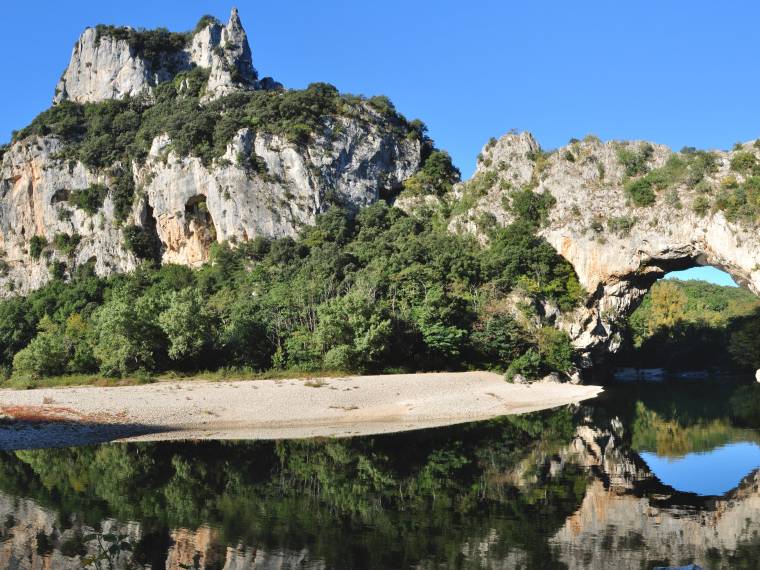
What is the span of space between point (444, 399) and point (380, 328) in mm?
7404

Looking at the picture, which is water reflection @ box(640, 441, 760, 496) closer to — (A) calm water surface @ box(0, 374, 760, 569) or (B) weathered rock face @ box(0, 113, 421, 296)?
(A) calm water surface @ box(0, 374, 760, 569)

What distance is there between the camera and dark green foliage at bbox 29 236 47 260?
75.3m

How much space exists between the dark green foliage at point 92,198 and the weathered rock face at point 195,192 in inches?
32.0

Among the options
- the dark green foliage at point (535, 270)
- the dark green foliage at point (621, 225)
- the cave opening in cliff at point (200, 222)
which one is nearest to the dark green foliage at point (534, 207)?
the dark green foliage at point (535, 270)

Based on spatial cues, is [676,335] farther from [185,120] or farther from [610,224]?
[185,120]

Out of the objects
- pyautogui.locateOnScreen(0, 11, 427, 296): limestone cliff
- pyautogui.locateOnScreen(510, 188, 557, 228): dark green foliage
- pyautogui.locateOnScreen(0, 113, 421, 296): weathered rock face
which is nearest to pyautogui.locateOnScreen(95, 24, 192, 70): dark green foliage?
pyautogui.locateOnScreen(0, 11, 427, 296): limestone cliff

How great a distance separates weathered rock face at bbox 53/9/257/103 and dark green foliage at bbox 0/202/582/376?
106 feet

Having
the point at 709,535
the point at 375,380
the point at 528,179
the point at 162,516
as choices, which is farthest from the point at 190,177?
the point at 709,535

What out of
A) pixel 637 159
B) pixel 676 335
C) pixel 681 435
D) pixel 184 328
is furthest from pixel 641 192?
pixel 184 328

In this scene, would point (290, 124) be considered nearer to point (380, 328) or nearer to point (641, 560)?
point (380, 328)

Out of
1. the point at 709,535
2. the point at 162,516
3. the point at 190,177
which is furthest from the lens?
the point at 190,177

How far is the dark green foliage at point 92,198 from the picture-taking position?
74125 millimetres

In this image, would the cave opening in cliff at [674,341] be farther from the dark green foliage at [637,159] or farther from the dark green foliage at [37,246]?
the dark green foliage at [37,246]

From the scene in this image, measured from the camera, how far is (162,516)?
1504 cm
